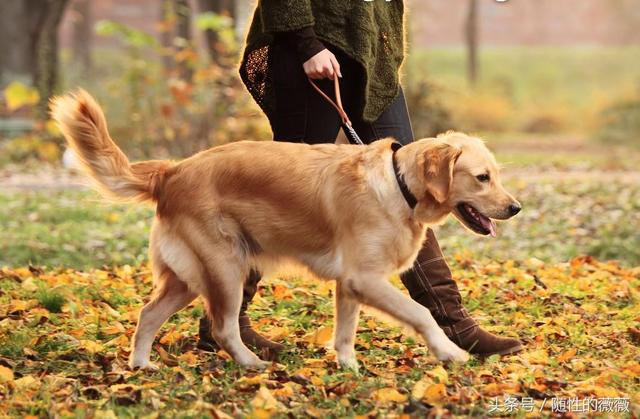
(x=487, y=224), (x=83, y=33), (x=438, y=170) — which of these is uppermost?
A: (x=438, y=170)

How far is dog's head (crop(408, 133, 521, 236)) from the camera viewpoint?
410 centimetres

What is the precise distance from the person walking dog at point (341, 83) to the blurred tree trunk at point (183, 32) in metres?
9.19

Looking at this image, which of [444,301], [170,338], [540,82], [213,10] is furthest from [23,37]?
[540,82]

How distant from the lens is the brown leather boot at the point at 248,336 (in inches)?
183

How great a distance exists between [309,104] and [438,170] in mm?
753

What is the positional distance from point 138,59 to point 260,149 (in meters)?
11.0

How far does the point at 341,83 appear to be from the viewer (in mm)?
4605

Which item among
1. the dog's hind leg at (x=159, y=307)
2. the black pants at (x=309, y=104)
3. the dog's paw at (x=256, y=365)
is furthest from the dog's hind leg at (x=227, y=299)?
the black pants at (x=309, y=104)

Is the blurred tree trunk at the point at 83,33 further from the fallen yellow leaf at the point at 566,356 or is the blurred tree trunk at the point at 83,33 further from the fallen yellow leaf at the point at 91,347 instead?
the fallen yellow leaf at the point at 566,356

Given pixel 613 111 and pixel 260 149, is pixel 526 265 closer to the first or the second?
pixel 260 149

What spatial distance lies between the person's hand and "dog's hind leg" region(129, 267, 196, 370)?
3.54 ft

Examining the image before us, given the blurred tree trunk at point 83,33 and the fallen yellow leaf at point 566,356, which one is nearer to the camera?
the fallen yellow leaf at point 566,356

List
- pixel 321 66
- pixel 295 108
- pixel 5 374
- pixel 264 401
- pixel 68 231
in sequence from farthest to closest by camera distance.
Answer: pixel 68 231, pixel 295 108, pixel 321 66, pixel 5 374, pixel 264 401

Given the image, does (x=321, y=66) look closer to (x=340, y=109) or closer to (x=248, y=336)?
(x=340, y=109)
